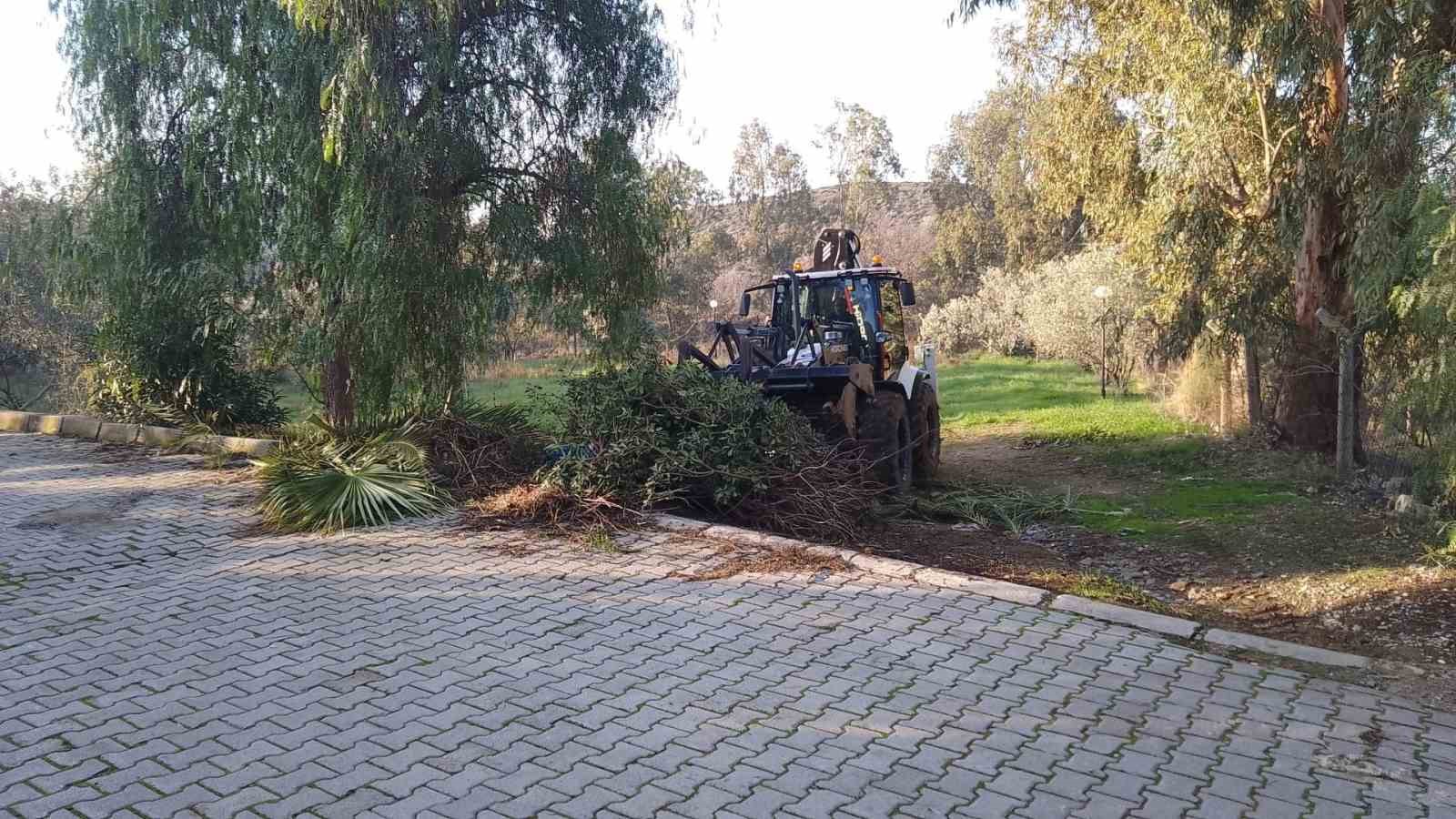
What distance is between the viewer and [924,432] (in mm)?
11492

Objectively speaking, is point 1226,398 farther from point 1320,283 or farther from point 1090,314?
point 1090,314

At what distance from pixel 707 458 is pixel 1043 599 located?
3.10 m

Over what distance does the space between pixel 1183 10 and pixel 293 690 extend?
1128 centimetres

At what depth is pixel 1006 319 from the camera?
33.8 meters

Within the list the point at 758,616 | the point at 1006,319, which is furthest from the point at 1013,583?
the point at 1006,319

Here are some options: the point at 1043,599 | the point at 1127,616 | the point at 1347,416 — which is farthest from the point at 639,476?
the point at 1347,416

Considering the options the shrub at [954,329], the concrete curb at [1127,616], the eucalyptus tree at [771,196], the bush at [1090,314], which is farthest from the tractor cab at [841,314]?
the eucalyptus tree at [771,196]

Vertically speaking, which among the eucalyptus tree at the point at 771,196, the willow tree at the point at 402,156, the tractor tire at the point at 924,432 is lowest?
the tractor tire at the point at 924,432

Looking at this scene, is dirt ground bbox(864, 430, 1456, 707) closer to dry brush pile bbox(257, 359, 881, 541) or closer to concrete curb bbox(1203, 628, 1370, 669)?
concrete curb bbox(1203, 628, 1370, 669)

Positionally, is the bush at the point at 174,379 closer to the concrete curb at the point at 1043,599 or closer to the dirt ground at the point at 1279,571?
the concrete curb at the point at 1043,599

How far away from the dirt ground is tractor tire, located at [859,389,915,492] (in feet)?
2.51

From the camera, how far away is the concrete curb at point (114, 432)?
1152cm

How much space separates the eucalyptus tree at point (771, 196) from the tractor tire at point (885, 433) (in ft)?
123

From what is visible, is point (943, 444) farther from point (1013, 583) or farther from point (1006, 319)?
point (1006, 319)
